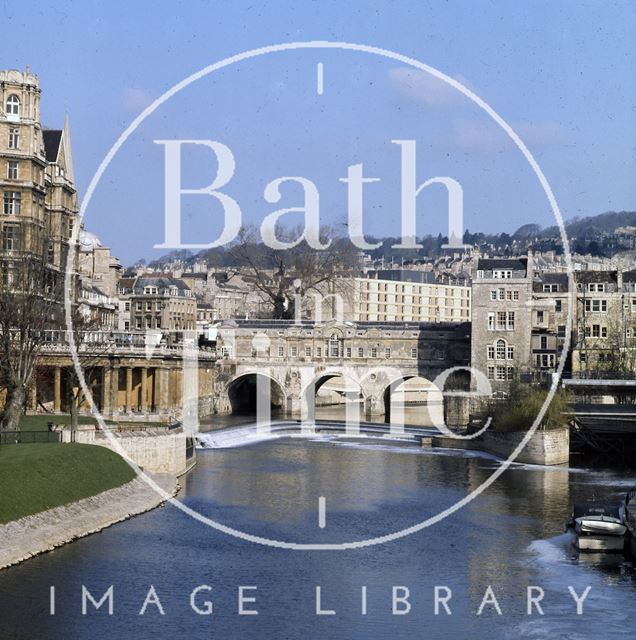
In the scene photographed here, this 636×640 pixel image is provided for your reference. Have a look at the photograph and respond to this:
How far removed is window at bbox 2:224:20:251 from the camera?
8569 cm

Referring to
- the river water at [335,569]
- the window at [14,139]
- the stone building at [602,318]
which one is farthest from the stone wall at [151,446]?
the stone building at [602,318]

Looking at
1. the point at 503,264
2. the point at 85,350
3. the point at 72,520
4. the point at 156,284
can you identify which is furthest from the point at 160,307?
the point at 72,520

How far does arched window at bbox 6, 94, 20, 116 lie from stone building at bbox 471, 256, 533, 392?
42.9m

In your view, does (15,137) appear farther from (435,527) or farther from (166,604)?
(166,604)

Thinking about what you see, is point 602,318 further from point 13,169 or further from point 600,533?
point 600,533

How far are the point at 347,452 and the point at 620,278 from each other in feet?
133

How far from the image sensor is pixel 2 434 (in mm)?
58906

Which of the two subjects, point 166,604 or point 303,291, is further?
point 303,291

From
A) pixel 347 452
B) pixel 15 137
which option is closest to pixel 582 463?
pixel 347 452

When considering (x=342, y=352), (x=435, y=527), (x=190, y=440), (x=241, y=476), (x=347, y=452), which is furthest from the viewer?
(x=342, y=352)

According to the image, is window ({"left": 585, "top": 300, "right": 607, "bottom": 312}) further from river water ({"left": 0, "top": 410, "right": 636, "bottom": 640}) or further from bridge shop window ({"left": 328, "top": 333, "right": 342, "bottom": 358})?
river water ({"left": 0, "top": 410, "right": 636, "bottom": 640})

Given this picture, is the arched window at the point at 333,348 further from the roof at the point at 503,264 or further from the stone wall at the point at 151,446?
the stone wall at the point at 151,446

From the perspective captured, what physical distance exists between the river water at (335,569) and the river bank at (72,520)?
52 cm

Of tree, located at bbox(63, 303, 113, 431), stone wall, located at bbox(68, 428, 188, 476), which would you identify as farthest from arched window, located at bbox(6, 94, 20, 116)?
stone wall, located at bbox(68, 428, 188, 476)
